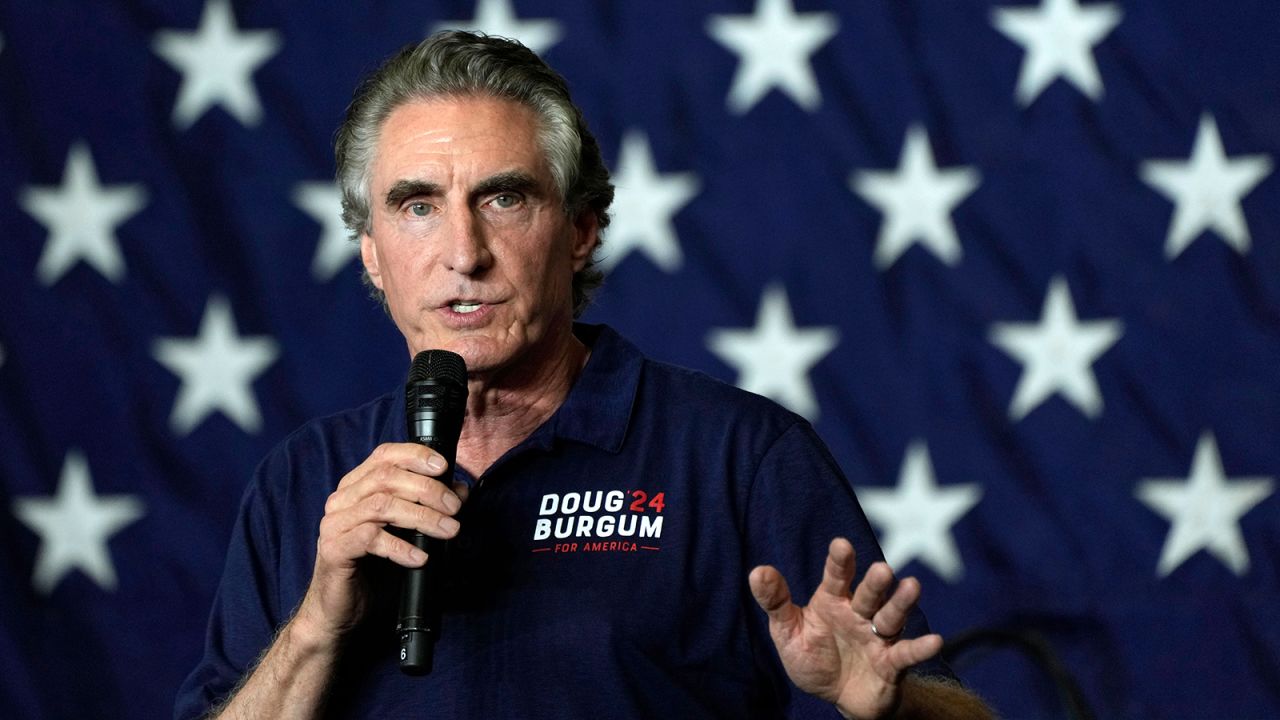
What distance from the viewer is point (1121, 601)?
3.56 m

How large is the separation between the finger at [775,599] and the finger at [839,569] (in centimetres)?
4

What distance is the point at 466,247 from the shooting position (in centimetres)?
200

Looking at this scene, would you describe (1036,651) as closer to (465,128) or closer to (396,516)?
(465,128)

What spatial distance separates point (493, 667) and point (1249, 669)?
2310 mm

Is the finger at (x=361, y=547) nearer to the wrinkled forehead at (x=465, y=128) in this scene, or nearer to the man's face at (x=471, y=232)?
the man's face at (x=471, y=232)

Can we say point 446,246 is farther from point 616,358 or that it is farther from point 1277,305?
point 1277,305

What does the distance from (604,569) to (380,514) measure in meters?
0.42

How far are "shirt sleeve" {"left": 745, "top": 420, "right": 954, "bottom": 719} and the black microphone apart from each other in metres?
0.47

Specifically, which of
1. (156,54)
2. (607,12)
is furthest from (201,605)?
(607,12)

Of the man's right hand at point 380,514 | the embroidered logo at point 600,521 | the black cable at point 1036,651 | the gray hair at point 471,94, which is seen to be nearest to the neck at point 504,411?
the embroidered logo at point 600,521

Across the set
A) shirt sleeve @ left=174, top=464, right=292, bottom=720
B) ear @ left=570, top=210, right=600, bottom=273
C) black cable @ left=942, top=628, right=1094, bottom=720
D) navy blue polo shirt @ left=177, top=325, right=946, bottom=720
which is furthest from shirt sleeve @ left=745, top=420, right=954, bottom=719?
black cable @ left=942, top=628, right=1094, bottom=720

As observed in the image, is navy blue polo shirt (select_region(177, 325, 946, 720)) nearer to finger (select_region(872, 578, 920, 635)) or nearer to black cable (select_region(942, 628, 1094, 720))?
finger (select_region(872, 578, 920, 635))

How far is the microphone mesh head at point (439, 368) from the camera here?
1.76 metres

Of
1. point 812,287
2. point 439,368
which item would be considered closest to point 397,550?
point 439,368
